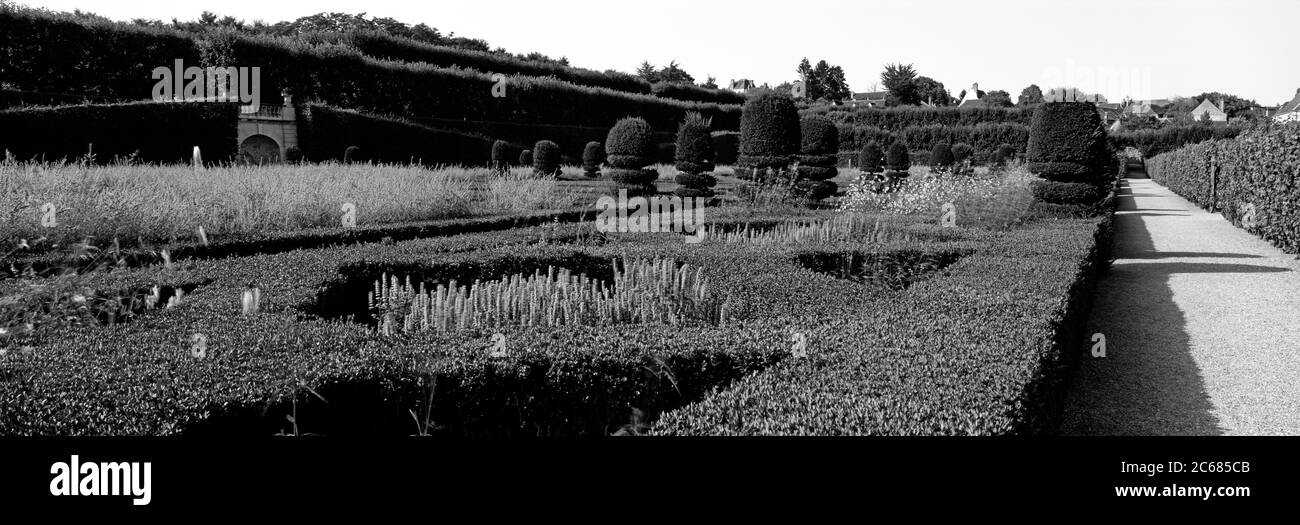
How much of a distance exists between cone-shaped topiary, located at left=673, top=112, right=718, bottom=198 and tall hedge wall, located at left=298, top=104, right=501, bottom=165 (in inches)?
428

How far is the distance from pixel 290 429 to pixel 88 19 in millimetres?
26313

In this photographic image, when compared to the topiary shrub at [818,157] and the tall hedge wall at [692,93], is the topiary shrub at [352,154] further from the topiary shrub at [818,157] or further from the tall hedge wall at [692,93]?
the tall hedge wall at [692,93]

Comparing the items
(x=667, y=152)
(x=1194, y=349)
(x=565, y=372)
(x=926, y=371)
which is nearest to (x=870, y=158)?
(x=667, y=152)

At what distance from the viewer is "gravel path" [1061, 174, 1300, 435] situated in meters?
4.86

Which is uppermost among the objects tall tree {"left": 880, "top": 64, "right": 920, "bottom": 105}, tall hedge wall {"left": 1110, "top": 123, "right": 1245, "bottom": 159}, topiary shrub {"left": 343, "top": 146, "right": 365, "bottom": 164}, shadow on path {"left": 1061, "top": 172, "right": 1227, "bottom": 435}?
tall tree {"left": 880, "top": 64, "right": 920, "bottom": 105}

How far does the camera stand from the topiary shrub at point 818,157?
17.0 m

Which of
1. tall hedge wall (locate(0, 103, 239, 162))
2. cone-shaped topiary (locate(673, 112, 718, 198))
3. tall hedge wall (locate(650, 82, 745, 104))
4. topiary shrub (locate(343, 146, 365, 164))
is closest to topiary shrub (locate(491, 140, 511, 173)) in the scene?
topiary shrub (locate(343, 146, 365, 164))

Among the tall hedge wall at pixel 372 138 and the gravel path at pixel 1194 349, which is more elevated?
the tall hedge wall at pixel 372 138

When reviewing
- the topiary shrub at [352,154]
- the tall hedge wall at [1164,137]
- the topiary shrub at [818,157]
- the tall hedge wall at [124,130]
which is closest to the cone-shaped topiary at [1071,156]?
the topiary shrub at [818,157]

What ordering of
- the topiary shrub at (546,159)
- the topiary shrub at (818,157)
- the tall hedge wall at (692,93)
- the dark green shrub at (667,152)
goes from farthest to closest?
the tall hedge wall at (692,93)
the dark green shrub at (667,152)
the topiary shrub at (546,159)
the topiary shrub at (818,157)

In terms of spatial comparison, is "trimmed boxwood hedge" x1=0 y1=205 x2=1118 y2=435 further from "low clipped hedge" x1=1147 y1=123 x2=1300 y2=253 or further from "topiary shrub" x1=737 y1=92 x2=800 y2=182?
"topiary shrub" x1=737 y1=92 x2=800 y2=182
